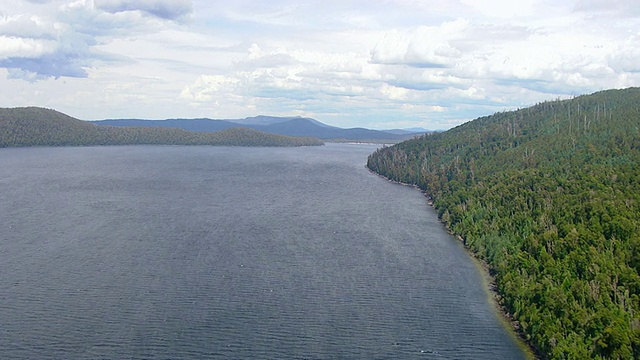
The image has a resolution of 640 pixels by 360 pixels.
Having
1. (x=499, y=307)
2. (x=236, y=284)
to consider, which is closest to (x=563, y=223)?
(x=499, y=307)

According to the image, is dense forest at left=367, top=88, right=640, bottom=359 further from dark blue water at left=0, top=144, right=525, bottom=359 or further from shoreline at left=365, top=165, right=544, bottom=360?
dark blue water at left=0, top=144, right=525, bottom=359

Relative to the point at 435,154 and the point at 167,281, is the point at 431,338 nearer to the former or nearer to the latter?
the point at 167,281

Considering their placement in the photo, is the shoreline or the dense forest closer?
the dense forest

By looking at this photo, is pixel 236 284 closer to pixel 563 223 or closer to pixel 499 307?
pixel 499 307

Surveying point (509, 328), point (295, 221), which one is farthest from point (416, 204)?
point (509, 328)

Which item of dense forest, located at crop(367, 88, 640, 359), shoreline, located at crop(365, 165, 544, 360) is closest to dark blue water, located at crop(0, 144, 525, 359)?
shoreline, located at crop(365, 165, 544, 360)

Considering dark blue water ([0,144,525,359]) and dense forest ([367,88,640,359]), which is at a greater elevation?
dense forest ([367,88,640,359])
